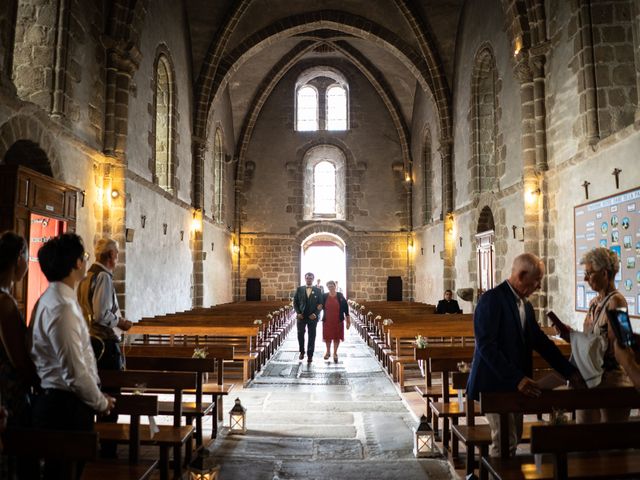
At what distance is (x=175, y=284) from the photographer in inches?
535

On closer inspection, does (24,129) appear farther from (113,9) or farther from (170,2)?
(170,2)

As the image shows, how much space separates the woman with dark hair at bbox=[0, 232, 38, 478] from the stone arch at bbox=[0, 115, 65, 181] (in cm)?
447

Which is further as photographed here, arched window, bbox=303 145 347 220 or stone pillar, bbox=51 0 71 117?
arched window, bbox=303 145 347 220

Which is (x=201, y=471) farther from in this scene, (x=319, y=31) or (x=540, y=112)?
(x=319, y=31)

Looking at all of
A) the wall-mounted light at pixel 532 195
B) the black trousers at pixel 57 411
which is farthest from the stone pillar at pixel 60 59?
the wall-mounted light at pixel 532 195

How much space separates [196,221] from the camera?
15.5 metres

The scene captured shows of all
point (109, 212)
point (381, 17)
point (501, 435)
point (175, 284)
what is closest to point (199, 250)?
point (175, 284)

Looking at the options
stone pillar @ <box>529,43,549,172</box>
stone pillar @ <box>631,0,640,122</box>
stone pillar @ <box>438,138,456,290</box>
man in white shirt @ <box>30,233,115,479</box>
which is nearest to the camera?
man in white shirt @ <box>30,233,115,479</box>

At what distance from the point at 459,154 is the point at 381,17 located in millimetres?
4728

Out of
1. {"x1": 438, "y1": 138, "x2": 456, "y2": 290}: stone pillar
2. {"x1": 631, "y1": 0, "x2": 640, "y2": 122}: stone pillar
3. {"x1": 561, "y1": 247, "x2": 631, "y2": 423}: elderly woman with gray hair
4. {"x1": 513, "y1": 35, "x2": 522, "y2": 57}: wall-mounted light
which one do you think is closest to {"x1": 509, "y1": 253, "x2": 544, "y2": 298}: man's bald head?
{"x1": 561, "y1": 247, "x2": 631, "y2": 423}: elderly woman with gray hair

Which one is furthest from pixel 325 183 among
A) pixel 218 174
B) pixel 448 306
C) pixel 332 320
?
pixel 332 320

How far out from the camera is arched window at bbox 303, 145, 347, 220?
72.2 feet

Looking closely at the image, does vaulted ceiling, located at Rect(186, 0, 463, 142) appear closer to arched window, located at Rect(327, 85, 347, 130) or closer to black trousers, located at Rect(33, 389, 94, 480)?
arched window, located at Rect(327, 85, 347, 130)

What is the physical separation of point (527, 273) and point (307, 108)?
19562 millimetres
